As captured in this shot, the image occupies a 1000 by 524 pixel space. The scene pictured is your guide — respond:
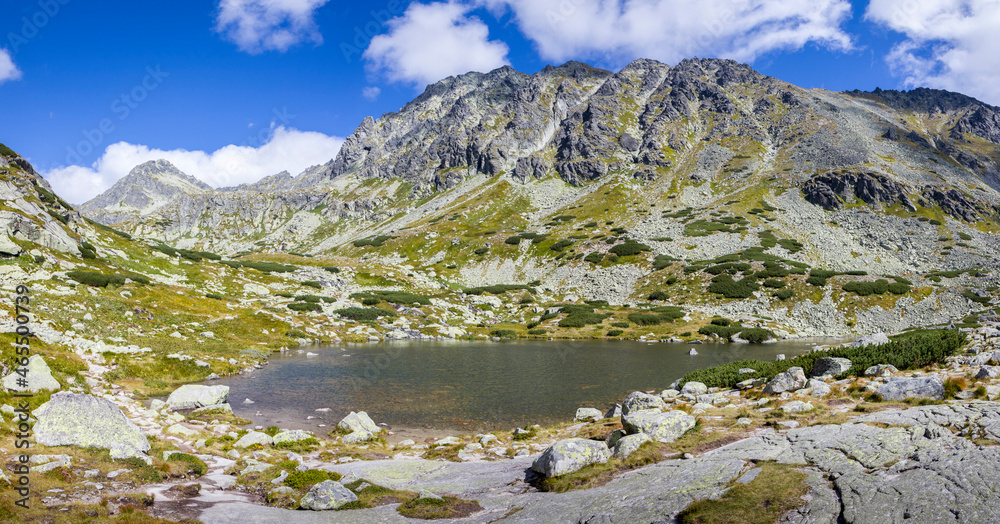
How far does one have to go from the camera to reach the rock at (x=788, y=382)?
63.9 feet

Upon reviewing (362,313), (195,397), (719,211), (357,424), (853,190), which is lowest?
(357,424)

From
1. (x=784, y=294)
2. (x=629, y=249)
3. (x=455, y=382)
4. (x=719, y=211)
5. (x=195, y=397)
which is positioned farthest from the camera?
(x=719, y=211)

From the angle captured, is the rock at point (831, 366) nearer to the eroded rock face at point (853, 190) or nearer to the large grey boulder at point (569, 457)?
the large grey boulder at point (569, 457)

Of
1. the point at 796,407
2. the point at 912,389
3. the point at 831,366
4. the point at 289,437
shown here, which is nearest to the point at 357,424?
the point at 289,437

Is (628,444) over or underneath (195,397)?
underneath

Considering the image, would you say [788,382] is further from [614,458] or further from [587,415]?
[614,458]

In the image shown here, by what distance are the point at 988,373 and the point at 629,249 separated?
86.0 meters

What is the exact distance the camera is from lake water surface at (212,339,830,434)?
981 inches

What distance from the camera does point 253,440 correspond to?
1764 cm

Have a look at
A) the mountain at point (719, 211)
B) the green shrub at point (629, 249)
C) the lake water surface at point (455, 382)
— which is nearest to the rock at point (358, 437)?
the lake water surface at point (455, 382)

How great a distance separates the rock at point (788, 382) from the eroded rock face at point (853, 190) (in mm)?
131116

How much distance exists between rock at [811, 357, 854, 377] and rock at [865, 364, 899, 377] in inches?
51.3

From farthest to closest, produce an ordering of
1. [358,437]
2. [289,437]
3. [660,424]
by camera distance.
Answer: [358,437] < [289,437] < [660,424]

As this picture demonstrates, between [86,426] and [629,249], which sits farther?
[629,249]
